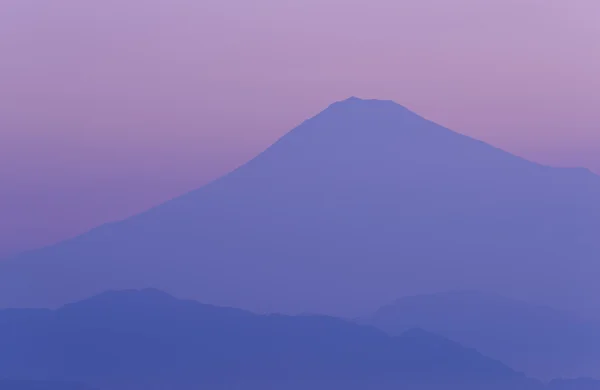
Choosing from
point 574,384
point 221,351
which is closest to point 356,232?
point 221,351

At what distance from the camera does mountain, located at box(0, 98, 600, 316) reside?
39.0 metres

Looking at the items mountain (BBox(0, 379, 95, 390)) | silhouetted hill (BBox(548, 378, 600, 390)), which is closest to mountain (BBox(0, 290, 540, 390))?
mountain (BBox(0, 379, 95, 390))

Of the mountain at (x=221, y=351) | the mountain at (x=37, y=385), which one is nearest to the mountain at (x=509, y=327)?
the mountain at (x=221, y=351)

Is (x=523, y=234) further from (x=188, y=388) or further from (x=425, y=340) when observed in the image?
(x=188, y=388)

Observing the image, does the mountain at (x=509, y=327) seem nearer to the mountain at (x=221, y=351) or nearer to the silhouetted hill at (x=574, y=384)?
the silhouetted hill at (x=574, y=384)

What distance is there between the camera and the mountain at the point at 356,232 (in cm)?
3897

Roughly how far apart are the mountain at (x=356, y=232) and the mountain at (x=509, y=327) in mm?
1070

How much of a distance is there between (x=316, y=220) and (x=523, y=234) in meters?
10.5

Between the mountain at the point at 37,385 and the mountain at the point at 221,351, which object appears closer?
the mountain at the point at 37,385

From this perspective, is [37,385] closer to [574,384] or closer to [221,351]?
[221,351]

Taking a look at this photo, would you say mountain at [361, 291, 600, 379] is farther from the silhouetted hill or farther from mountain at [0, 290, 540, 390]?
mountain at [0, 290, 540, 390]

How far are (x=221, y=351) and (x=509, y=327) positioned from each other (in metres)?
11.4

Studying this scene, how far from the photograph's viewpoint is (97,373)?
3359 cm

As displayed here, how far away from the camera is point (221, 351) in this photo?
36969mm
